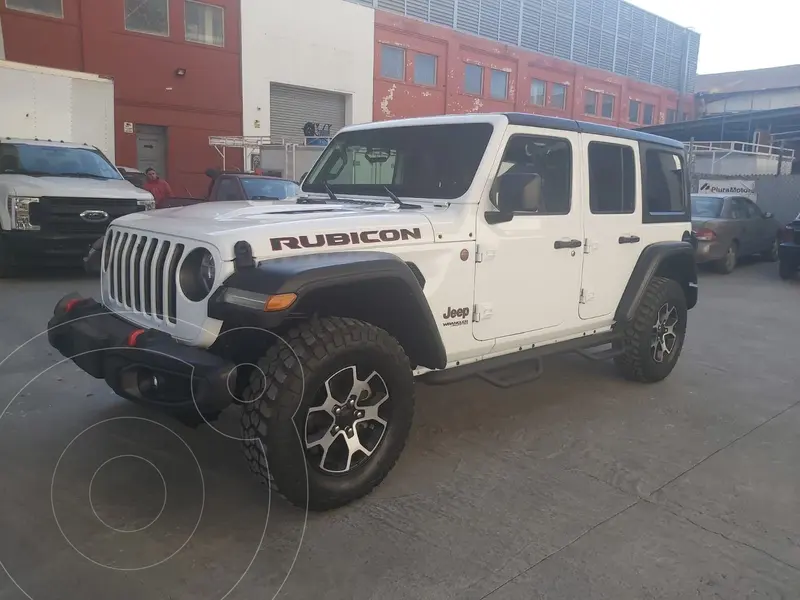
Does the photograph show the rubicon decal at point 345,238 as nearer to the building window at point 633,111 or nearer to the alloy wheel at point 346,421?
the alloy wheel at point 346,421

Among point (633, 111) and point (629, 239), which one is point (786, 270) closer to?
point (629, 239)

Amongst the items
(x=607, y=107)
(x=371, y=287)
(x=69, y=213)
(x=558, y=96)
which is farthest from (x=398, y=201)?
(x=607, y=107)

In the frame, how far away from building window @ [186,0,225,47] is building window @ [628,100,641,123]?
77.4 feet

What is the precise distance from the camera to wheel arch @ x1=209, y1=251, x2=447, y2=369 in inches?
110

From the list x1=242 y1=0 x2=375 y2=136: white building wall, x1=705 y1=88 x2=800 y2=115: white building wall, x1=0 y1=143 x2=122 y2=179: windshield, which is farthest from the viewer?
x1=705 y1=88 x2=800 y2=115: white building wall

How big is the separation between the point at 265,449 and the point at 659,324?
12.0 feet

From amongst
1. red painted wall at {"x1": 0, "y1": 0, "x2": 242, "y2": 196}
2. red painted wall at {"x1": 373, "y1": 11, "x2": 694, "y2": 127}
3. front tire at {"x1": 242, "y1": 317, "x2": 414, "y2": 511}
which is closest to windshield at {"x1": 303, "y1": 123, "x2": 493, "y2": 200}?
front tire at {"x1": 242, "y1": 317, "x2": 414, "y2": 511}

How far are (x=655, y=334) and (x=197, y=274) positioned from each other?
12.3 ft

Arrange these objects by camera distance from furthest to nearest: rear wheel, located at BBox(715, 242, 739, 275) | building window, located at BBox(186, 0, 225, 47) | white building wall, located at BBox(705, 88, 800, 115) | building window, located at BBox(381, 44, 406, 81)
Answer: white building wall, located at BBox(705, 88, 800, 115)
building window, located at BBox(381, 44, 406, 81)
building window, located at BBox(186, 0, 225, 47)
rear wheel, located at BBox(715, 242, 739, 275)

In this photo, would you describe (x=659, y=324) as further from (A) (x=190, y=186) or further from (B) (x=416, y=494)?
(A) (x=190, y=186)

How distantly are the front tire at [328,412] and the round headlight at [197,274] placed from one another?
1.43 ft

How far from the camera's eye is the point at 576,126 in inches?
177

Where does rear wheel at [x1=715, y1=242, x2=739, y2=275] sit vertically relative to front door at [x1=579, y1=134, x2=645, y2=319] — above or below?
below

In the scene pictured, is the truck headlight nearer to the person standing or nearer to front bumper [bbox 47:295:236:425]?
the person standing
